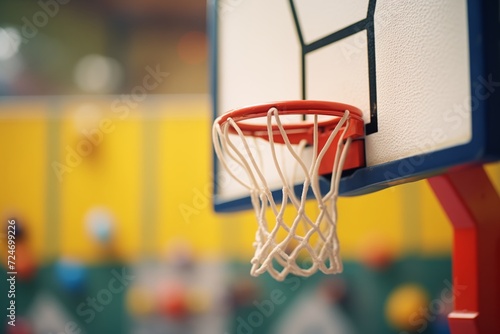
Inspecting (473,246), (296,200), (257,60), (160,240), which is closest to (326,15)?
(257,60)

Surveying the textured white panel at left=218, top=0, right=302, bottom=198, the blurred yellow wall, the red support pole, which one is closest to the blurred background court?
the blurred yellow wall

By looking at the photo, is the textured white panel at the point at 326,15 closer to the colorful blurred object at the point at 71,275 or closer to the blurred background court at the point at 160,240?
the blurred background court at the point at 160,240

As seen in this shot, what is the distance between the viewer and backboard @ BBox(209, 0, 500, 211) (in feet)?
2.50

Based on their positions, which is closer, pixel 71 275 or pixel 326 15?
pixel 326 15

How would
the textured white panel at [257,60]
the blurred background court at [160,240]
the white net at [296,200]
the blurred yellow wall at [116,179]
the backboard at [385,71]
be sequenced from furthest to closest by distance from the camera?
the blurred yellow wall at [116,179] → the blurred background court at [160,240] → the textured white panel at [257,60] → the white net at [296,200] → the backboard at [385,71]

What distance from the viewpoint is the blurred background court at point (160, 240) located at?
202 cm

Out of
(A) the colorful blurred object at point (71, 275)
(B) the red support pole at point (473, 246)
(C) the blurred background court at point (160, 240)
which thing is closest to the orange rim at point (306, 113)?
(B) the red support pole at point (473, 246)

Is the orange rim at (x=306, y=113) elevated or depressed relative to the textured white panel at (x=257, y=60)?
depressed

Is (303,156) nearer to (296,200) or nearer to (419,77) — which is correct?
(296,200)

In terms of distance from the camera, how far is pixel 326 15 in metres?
1.08

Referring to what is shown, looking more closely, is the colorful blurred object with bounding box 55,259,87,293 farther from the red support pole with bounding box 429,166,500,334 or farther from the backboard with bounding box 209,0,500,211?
the red support pole with bounding box 429,166,500,334

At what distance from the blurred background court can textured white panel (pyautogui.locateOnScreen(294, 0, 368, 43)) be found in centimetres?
105

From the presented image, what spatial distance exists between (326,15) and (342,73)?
0.11 m

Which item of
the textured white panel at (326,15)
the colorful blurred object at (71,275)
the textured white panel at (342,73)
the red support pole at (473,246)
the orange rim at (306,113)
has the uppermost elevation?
the textured white panel at (326,15)
